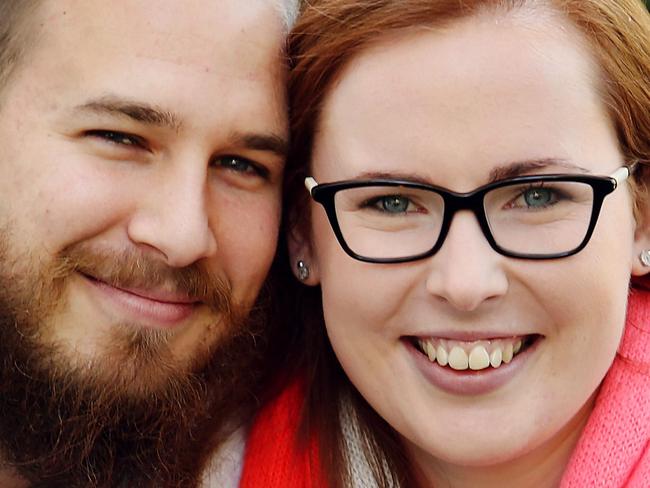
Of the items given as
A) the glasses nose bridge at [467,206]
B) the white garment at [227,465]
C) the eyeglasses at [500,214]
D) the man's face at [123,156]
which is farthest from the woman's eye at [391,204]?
the white garment at [227,465]

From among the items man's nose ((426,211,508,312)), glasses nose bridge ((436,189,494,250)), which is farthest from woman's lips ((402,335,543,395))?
glasses nose bridge ((436,189,494,250))

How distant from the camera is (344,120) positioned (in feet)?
6.39

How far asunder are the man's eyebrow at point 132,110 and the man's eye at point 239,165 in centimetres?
19

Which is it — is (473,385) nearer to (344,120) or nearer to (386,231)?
(386,231)

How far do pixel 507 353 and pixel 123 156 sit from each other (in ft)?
3.19

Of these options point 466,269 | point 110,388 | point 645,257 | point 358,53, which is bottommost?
point 110,388

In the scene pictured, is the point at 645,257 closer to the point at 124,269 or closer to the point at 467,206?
the point at 467,206

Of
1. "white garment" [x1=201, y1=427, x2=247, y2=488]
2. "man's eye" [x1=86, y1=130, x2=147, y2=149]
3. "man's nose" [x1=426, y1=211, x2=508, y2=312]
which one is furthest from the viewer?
"white garment" [x1=201, y1=427, x2=247, y2=488]

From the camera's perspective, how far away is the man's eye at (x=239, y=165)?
2.12 m

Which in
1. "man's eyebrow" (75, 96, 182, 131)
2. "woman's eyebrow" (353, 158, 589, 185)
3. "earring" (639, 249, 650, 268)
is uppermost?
"man's eyebrow" (75, 96, 182, 131)

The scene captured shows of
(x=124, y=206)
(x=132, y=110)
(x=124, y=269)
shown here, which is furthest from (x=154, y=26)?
(x=124, y=269)

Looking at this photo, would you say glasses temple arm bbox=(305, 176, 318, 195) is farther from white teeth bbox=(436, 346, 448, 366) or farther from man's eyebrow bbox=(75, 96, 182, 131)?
white teeth bbox=(436, 346, 448, 366)

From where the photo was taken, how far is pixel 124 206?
1.97m

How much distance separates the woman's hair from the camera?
73.6 inches
